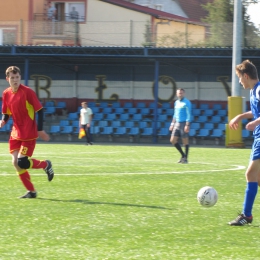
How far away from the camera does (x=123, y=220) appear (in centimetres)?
784

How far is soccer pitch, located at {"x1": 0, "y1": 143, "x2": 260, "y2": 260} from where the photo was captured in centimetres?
622

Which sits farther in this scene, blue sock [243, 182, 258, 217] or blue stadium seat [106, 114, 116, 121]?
blue stadium seat [106, 114, 116, 121]

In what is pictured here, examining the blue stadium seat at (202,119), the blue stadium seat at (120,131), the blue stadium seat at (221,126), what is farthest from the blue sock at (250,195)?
the blue stadium seat at (202,119)

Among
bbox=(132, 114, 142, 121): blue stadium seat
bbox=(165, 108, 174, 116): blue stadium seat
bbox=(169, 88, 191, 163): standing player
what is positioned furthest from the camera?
bbox=(165, 108, 174, 116): blue stadium seat

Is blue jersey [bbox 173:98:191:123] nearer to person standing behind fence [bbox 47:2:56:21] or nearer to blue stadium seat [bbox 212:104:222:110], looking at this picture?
blue stadium seat [bbox 212:104:222:110]

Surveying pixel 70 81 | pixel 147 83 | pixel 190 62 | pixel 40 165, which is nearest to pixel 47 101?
pixel 70 81

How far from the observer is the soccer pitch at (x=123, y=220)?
20.4ft

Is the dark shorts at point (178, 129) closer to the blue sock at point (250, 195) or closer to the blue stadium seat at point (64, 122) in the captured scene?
the blue sock at point (250, 195)

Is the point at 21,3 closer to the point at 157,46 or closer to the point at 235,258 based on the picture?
the point at 157,46

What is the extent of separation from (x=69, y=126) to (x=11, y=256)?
2781 cm

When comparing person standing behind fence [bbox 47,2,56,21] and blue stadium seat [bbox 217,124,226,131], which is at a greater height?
person standing behind fence [bbox 47,2,56,21]

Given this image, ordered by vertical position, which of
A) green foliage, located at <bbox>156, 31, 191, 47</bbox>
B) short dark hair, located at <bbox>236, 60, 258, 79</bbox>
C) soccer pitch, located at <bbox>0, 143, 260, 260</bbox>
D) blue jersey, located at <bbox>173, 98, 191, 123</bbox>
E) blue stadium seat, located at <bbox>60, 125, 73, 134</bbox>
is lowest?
blue stadium seat, located at <bbox>60, 125, 73, 134</bbox>

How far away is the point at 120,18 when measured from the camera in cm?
4175

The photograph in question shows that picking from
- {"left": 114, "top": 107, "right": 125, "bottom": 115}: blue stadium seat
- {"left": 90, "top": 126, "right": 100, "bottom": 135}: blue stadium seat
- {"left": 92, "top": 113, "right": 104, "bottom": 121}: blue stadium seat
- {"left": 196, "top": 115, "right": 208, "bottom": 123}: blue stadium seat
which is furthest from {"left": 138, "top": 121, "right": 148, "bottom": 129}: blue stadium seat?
{"left": 196, "top": 115, "right": 208, "bottom": 123}: blue stadium seat
